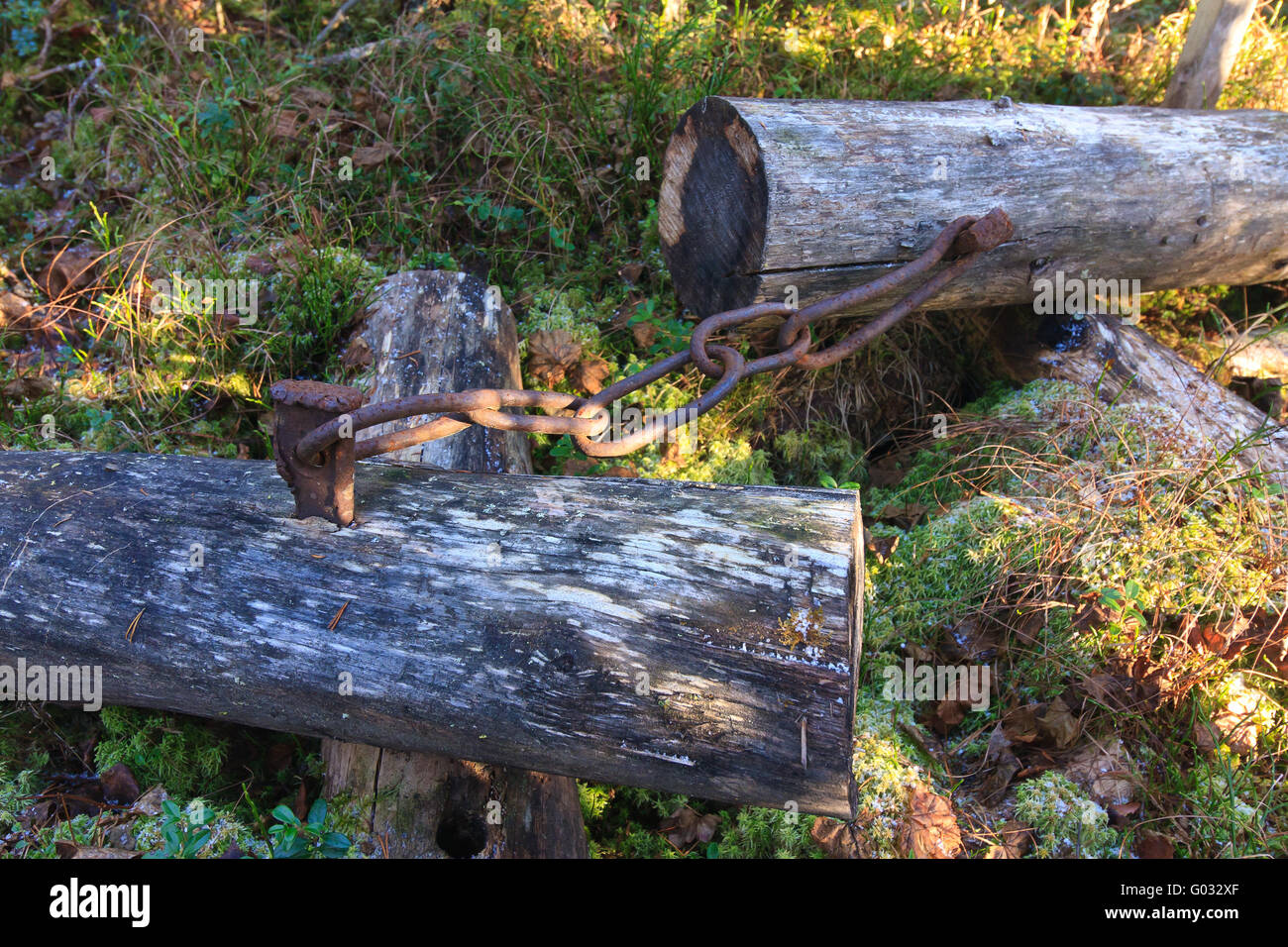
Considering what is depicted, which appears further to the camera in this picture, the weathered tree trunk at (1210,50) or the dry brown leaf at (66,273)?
the weathered tree trunk at (1210,50)

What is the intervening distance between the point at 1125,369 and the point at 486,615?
2.68m

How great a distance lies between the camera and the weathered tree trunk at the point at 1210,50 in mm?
3750

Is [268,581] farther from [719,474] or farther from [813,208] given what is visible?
[813,208]

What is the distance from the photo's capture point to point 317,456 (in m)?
1.83

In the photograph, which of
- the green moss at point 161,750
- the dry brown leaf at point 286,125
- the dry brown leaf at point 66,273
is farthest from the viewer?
the dry brown leaf at point 286,125

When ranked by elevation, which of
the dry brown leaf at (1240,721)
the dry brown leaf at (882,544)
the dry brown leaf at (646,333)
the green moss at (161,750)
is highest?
the dry brown leaf at (646,333)

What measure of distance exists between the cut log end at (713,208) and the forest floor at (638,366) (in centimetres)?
28

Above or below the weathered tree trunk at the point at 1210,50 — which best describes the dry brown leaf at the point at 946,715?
below

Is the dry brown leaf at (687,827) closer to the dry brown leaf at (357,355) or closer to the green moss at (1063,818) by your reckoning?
the green moss at (1063,818)

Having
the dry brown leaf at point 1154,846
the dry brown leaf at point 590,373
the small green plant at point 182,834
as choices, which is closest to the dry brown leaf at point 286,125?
the dry brown leaf at point 590,373

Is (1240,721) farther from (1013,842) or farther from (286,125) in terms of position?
(286,125)

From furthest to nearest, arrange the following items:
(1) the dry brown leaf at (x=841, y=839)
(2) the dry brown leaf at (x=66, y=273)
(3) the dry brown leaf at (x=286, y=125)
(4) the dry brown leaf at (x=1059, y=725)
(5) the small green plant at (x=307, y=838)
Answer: (3) the dry brown leaf at (x=286, y=125), (2) the dry brown leaf at (x=66, y=273), (4) the dry brown leaf at (x=1059, y=725), (1) the dry brown leaf at (x=841, y=839), (5) the small green plant at (x=307, y=838)

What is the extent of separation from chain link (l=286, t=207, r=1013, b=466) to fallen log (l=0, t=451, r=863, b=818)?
0.15 meters

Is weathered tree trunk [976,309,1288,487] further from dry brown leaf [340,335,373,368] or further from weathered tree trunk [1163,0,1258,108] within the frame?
dry brown leaf [340,335,373,368]
